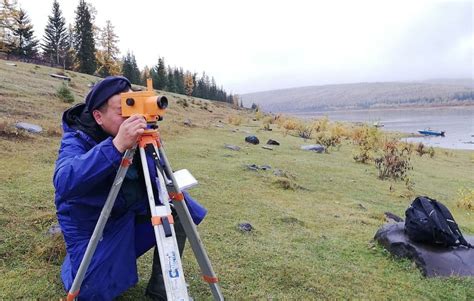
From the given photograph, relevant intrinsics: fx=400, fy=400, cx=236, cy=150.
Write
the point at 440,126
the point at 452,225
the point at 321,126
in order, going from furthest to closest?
1. the point at 440,126
2. the point at 321,126
3. the point at 452,225

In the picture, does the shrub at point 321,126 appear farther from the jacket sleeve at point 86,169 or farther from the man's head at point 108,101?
the jacket sleeve at point 86,169

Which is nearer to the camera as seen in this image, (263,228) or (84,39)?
(263,228)

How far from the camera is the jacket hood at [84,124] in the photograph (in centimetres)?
291

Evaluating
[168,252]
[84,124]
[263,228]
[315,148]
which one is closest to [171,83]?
[315,148]

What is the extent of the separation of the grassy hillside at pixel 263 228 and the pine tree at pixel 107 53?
42075 millimetres

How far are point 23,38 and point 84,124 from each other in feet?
179

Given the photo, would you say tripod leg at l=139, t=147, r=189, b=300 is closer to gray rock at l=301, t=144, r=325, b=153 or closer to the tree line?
gray rock at l=301, t=144, r=325, b=153

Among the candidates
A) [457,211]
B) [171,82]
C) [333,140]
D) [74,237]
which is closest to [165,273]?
[74,237]

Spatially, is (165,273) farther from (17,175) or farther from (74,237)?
(17,175)

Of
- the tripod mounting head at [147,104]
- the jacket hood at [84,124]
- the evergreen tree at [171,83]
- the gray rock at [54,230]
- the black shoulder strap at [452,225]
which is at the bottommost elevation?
the black shoulder strap at [452,225]

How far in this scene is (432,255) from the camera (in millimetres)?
4629

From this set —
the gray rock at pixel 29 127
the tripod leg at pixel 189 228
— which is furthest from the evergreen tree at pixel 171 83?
the tripod leg at pixel 189 228

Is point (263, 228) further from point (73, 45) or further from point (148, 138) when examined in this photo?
point (73, 45)

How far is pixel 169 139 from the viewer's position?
1426 cm
